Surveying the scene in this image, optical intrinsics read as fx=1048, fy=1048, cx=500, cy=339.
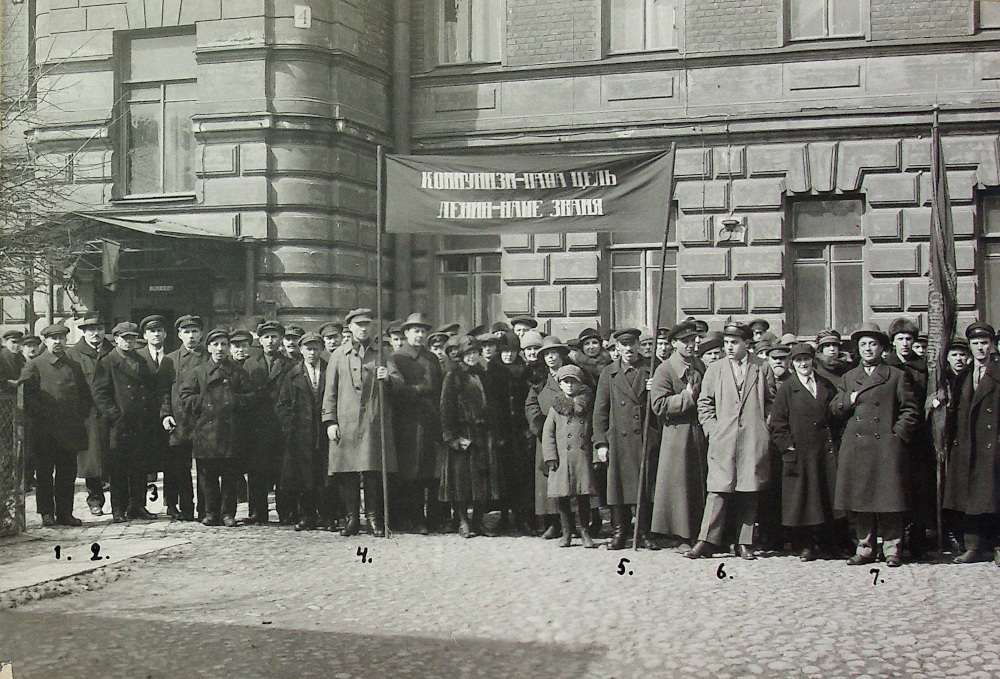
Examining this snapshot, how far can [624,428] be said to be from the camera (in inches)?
334

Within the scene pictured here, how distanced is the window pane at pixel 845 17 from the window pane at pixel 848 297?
8.68 ft

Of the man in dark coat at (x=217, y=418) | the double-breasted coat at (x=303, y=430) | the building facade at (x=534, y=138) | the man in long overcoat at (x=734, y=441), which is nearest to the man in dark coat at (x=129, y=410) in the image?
the man in dark coat at (x=217, y=418)

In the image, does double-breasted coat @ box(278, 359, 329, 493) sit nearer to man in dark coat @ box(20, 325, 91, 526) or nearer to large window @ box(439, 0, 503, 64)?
man in dark coat @ box(20, 325, 91, 526)

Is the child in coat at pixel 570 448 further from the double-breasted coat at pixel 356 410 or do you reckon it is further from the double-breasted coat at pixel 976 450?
the double-breasted coat at pixel 976 450

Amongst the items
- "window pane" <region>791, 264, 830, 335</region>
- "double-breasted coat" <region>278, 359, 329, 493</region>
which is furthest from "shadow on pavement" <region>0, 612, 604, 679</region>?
"window pane" <region>791, 264, 830, 335</region>

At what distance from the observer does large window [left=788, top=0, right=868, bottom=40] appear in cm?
1155

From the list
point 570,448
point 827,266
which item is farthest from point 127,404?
point 827,266

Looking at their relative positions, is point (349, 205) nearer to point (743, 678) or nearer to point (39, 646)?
point (39, 646)

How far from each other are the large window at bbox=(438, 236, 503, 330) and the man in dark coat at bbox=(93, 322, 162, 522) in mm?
3082

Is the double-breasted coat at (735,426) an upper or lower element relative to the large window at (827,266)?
lower

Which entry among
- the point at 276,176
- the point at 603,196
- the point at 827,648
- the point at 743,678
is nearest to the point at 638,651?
the point at 743,678

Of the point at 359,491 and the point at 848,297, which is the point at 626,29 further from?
the point at 359,491

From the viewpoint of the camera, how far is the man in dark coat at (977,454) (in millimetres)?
7656

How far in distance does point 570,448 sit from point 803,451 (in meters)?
1.82
